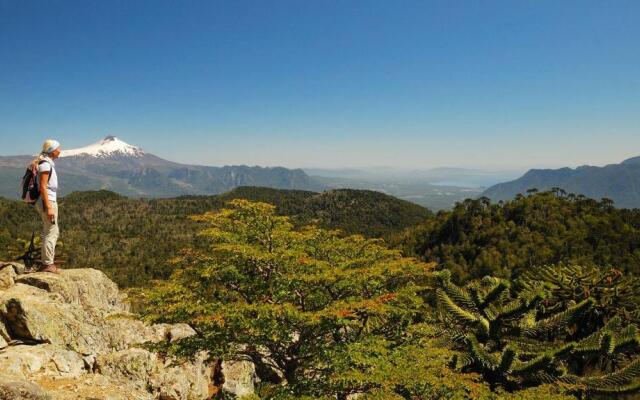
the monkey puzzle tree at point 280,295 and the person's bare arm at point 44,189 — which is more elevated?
the person's bare arm at point 44,189

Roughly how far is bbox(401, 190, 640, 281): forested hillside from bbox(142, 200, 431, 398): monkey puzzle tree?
57.4 metres

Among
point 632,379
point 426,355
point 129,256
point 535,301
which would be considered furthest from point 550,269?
point 129,256

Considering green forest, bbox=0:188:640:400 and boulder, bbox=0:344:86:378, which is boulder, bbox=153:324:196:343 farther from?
boulder, bbox=0:344:86:378

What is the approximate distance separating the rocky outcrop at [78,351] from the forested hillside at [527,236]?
58.5 m

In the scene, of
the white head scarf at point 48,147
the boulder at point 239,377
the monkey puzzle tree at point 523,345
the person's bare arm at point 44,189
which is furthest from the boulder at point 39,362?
the monkey puzzle tree at point 523,345

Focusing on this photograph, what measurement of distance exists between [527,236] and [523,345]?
75.4 m

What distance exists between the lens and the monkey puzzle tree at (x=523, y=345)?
39.2 ft

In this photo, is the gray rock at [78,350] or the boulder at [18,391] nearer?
the boulder at [18,391]

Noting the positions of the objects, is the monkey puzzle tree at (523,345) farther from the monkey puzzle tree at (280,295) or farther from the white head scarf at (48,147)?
the white head scarf at (48,147)

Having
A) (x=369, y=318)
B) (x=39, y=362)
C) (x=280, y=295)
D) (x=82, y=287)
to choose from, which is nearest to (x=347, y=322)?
(x=280, y=295)

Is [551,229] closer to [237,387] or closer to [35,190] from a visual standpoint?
[237,387]

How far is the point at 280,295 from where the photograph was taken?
928cm

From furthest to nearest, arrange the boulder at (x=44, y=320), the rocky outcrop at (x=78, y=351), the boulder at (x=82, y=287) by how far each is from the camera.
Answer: the boulder at (x=82, y=287) < the boulder at (x=44, y=320) < the rocky outcrop at (x=78, y=351)

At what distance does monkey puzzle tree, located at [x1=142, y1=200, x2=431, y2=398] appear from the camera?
924cm
